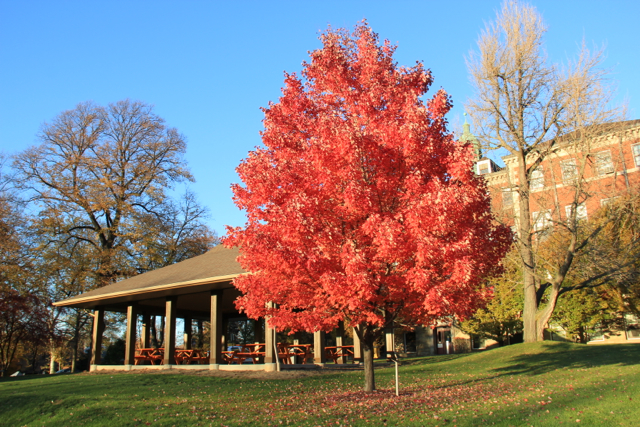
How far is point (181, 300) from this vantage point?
2245cm

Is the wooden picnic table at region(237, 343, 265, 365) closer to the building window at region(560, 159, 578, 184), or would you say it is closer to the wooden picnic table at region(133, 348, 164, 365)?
the wooden picnic table at region(133, 348, 164, 365)

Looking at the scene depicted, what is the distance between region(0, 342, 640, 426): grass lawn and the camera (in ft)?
27.0

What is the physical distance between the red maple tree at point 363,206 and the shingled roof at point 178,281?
620 cm

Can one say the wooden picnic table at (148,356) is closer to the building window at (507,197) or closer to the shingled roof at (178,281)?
the shingled roof at (178,281)

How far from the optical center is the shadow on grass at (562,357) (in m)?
14.9

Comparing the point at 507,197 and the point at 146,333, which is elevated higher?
the point at 507,197

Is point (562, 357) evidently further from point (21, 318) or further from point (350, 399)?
point (21, 318)

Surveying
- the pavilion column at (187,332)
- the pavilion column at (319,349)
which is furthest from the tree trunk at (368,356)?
the pavilion column at (187,332)

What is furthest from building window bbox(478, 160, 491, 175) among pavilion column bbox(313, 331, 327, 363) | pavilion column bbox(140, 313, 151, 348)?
pavilion column bbox(140, 313, 151, 348)

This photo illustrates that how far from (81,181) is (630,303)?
3333 cm

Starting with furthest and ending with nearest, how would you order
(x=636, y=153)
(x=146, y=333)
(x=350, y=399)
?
(x=636, y=153) < (x=146, y=333) < (x=350, y=399)

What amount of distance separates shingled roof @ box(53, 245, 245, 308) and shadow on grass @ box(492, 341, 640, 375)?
9786 millimetres

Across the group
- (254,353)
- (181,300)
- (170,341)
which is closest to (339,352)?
(254,353)

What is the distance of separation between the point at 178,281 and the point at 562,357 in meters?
14.1
